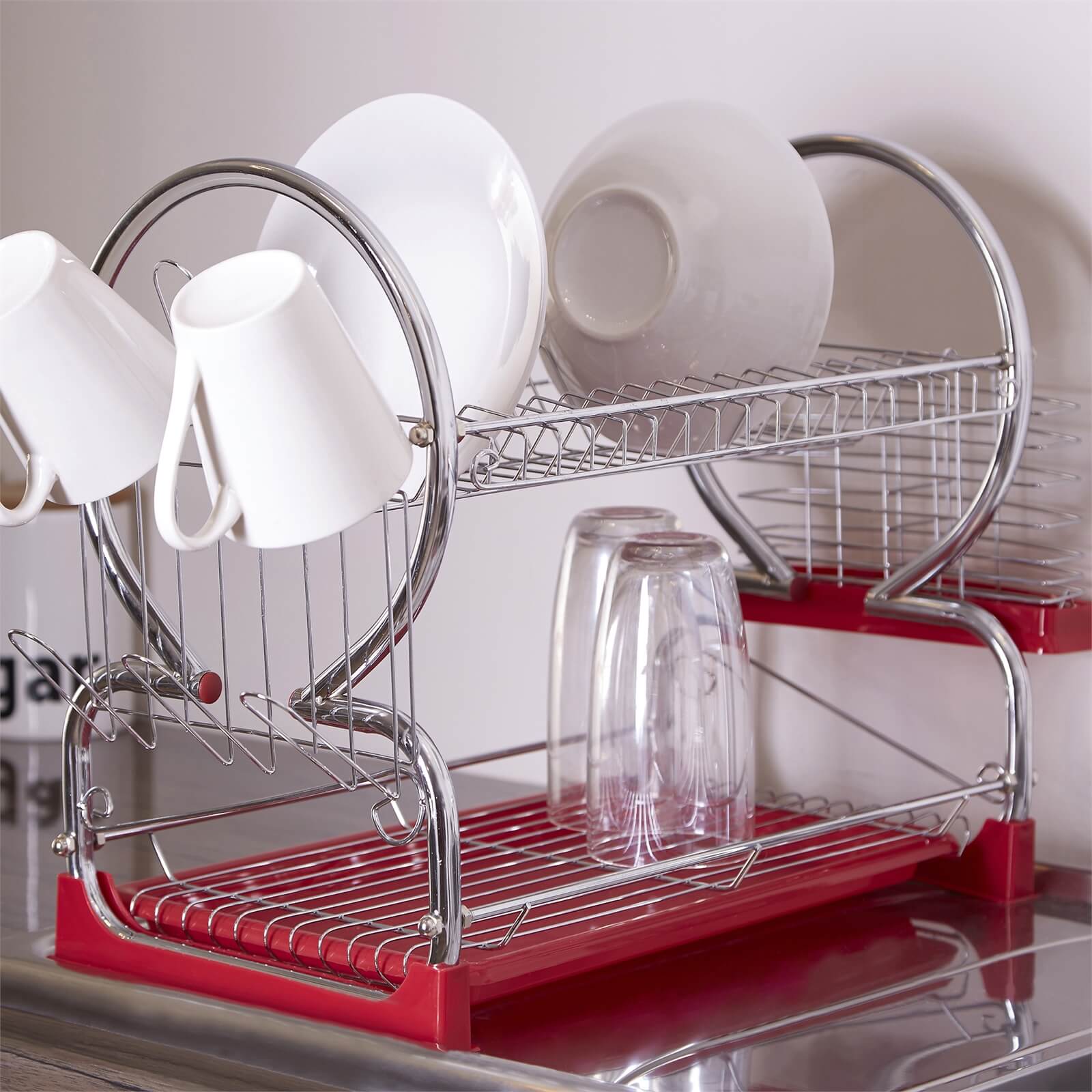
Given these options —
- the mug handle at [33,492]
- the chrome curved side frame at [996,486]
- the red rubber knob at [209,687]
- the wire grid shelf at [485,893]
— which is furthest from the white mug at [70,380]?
the chrome curved side frame at [996,486]

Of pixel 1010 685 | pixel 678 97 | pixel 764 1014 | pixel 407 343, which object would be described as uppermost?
pixel 678 97

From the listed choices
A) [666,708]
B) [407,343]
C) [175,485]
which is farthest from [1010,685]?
[175,485]

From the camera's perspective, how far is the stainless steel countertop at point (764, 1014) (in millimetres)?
685

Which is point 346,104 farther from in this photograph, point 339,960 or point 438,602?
point 339,960

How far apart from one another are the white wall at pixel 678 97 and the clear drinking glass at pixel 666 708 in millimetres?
278

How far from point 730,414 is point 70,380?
1.44 ft

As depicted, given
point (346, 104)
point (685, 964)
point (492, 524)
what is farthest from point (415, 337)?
point (346, 104)

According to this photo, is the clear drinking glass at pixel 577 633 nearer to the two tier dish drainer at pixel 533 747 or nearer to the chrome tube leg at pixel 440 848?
the two tier dish drainer at pixel 533 747

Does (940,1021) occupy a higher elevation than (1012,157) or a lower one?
lower

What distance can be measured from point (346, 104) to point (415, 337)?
86cm

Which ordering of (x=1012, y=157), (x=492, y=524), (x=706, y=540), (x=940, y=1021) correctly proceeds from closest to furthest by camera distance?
(x=940, y=1021) → (x=706, y=540) → (x=1012, y=157) → (x=492, y=524)

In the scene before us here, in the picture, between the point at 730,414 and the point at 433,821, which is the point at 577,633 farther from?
the point at 433,821

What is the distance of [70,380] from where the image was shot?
2.07ft

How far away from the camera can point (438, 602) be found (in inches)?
54.7
